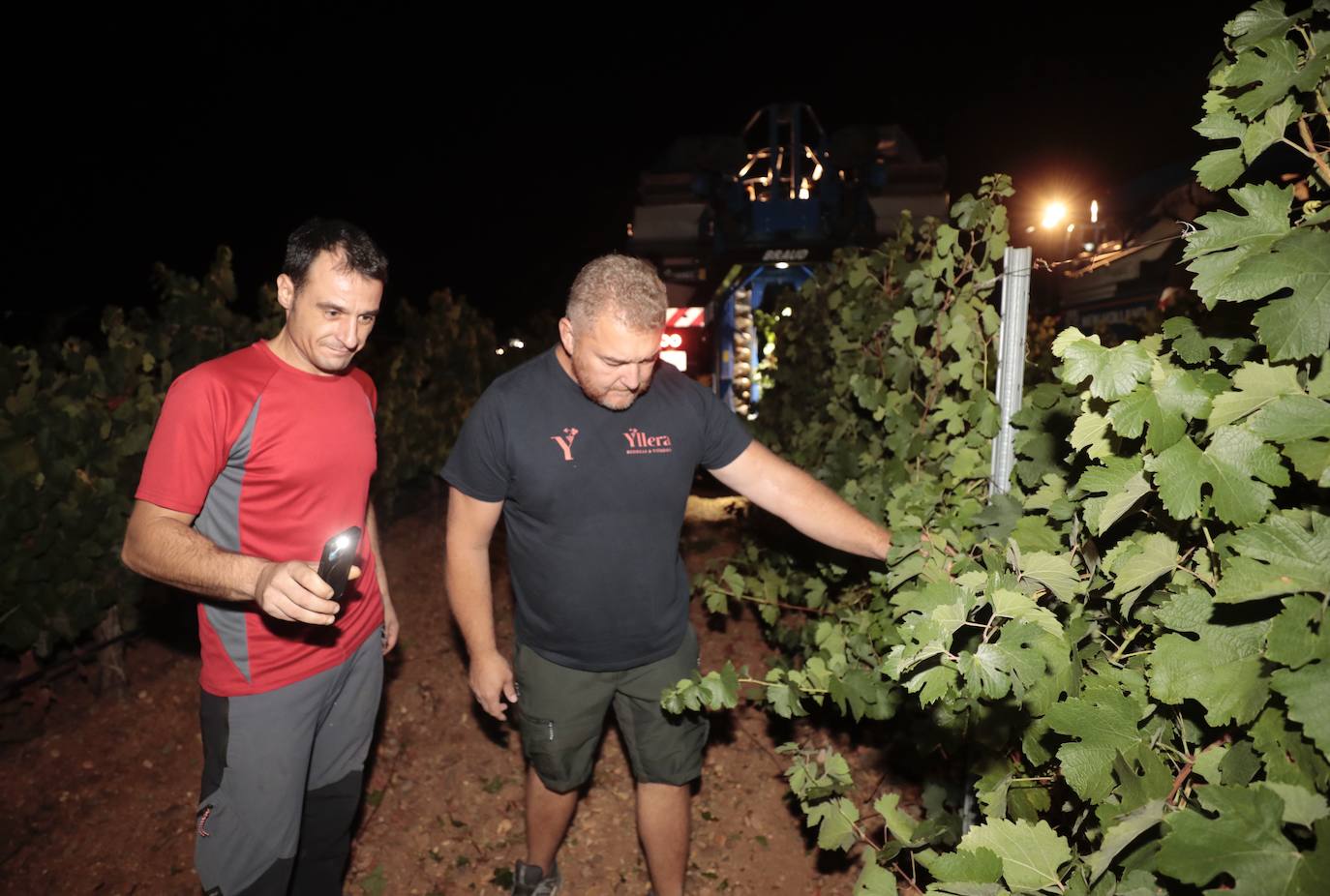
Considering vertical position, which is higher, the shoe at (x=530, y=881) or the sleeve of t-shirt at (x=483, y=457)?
the sleeve of t-shirt at (x=483, y=457)

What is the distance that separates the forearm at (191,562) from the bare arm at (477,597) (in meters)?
0.79

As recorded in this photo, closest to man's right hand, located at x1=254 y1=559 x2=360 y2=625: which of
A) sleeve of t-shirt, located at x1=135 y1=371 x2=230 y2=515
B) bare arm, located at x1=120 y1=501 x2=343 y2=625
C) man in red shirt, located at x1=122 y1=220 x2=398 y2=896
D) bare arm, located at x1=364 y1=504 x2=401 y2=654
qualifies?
bare arm, located at x1=120 y1=501 x2=343 y2=625

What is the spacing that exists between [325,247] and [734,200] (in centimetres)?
877

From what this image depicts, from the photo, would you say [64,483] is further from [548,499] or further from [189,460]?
[548,499]

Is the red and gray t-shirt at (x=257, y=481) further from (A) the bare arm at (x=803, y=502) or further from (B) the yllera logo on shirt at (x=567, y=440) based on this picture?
(A) the bare arm at (x=803, y=502)

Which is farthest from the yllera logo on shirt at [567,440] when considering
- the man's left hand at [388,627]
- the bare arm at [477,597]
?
the man's left hand at [388,627]

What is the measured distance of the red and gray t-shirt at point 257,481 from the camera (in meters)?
2.13

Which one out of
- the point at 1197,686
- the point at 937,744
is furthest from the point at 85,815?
the point at 1197,686

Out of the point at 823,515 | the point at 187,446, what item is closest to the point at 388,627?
the point at 187,446

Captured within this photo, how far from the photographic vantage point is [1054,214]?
742 inches

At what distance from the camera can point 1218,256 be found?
1.06 m

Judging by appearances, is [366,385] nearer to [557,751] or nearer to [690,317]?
[557,751]

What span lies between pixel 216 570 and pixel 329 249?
1.12m

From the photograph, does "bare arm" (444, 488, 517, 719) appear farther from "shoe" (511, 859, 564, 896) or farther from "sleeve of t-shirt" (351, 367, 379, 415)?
"shoe" (511, 859, 564, 896)
